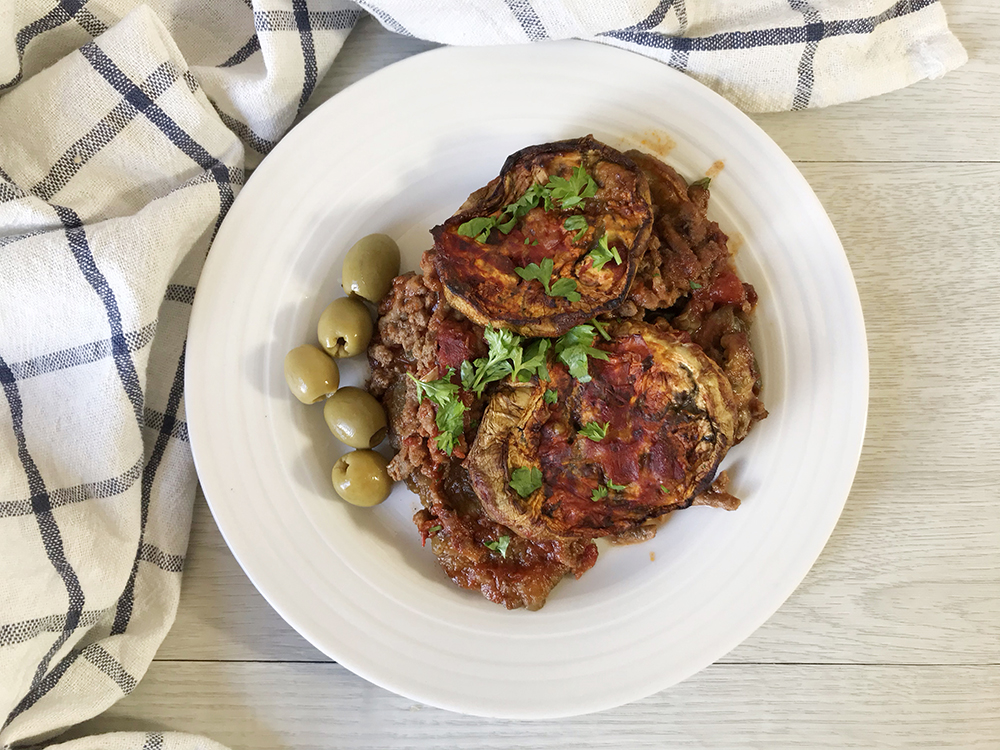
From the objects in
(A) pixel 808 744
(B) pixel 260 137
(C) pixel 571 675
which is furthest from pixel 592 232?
(A) pixel 808 744

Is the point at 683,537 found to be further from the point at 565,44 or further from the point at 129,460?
the point at 129,460

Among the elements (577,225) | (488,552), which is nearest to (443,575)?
(488,552)

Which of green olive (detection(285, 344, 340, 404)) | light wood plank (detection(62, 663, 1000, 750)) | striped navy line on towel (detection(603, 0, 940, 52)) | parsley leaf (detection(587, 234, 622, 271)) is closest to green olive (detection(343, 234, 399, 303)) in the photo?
green olive (detection(285, 344, 340, 404))

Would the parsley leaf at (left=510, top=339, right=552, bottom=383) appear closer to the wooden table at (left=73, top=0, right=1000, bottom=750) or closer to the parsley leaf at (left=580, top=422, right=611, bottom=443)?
the parsley leaf at (left=580, top=422, right=611, bottom=443)

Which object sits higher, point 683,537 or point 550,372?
point 550,372

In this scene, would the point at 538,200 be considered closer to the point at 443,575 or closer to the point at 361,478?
the point at 361,478

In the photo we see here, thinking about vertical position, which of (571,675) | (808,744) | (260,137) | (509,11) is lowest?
(808,744)

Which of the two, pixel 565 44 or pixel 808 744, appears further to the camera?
pixel 808 744
